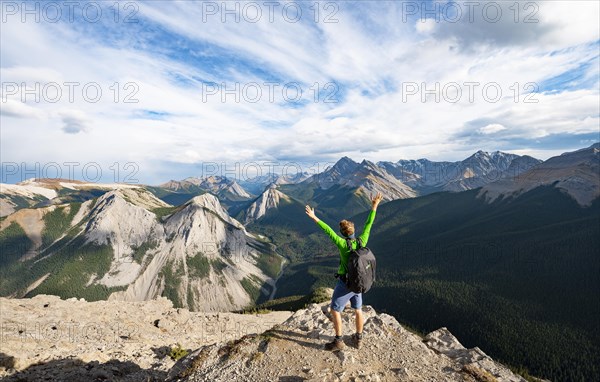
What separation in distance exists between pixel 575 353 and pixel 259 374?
22162 centimetres

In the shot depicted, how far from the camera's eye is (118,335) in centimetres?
3488

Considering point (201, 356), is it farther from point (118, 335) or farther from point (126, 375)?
point (118, 335)

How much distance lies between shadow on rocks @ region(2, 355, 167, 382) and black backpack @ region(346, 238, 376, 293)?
1442 cm

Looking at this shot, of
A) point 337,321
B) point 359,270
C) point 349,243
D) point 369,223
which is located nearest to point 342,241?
point 349,243

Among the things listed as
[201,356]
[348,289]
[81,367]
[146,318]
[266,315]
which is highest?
[348,289]

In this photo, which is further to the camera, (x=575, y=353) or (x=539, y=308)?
(x=539, y=308)

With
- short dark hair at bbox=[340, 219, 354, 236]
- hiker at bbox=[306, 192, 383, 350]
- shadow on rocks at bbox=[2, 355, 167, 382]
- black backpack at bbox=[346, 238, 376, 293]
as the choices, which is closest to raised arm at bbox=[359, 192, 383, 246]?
hiker at bbox=[306, 192, 383, 350]

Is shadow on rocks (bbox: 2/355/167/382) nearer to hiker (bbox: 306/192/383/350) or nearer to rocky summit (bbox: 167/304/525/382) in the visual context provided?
rocky summit (bbox: 167/304/525/382)

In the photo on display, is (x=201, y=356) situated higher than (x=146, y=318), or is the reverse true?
(x=201, y=356)

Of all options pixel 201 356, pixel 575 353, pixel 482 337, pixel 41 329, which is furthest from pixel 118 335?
pixel 575 353

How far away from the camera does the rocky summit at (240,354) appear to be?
1509 centimetres

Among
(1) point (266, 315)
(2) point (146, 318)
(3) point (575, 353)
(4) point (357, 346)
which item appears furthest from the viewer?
(3) point (575, 353)

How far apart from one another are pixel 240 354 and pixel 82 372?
1368 cm

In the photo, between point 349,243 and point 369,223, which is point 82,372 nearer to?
point 349,243
